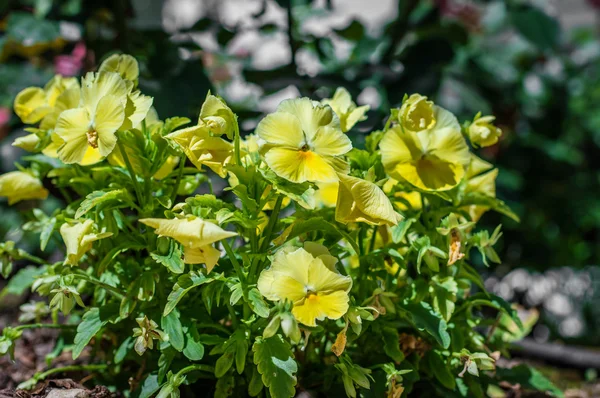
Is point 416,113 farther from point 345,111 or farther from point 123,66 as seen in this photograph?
point 123,66

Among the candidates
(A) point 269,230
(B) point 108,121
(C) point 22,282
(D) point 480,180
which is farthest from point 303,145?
(C) point 22,282

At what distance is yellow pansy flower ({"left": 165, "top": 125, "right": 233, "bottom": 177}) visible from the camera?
83 centimetres

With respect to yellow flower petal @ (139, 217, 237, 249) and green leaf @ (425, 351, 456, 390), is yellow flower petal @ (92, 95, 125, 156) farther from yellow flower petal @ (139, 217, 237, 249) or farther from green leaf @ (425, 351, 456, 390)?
green leaf @ (425, 351, 456, 390)

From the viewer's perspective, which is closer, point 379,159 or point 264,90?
point 379,159

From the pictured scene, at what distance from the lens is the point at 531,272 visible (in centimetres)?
258

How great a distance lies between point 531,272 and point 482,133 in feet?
5.78

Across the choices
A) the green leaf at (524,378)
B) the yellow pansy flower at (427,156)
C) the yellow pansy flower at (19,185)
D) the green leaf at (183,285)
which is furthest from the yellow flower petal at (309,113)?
the green leaf at (524,378)

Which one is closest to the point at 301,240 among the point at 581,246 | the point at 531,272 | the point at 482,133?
the point at 482,133

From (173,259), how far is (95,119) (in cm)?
19

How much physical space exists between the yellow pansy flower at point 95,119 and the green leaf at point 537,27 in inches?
55.0

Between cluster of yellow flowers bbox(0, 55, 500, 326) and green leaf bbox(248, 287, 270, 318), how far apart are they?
21 mm

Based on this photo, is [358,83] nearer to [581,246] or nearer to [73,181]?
[73,181]

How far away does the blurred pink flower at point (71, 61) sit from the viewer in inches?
84.2

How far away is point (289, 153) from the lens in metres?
0.81
